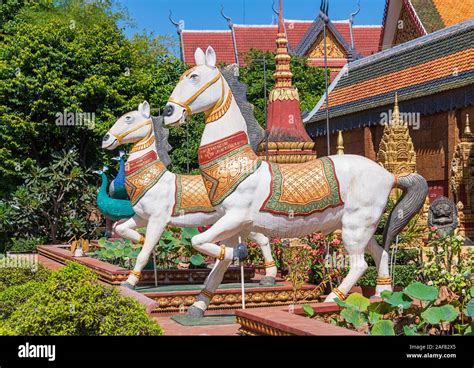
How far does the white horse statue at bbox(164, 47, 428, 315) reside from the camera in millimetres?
8078

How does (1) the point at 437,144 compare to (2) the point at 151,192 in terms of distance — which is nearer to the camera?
(2) the point at 151,192

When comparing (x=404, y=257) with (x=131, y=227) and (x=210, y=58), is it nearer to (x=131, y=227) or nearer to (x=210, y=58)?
(x=131, y=227)

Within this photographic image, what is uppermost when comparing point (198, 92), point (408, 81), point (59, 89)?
point (59, 89)

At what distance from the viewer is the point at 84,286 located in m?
6.12

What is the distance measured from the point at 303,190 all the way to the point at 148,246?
9.08 ft

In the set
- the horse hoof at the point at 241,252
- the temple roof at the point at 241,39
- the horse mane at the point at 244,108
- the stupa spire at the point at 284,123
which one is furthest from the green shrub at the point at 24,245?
the temple roof at the point at 241,39

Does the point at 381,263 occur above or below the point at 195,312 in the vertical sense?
above

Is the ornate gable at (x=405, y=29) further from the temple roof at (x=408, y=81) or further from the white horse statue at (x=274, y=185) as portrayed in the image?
the white horse statue at (x=274, y=185)

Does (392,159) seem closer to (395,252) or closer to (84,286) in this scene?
(395,252)

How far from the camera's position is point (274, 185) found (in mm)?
8156

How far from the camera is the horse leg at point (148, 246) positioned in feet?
33.2

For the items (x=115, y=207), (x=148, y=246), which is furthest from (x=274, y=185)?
(x=115, y=207)

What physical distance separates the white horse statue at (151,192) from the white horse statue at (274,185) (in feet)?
6.82
